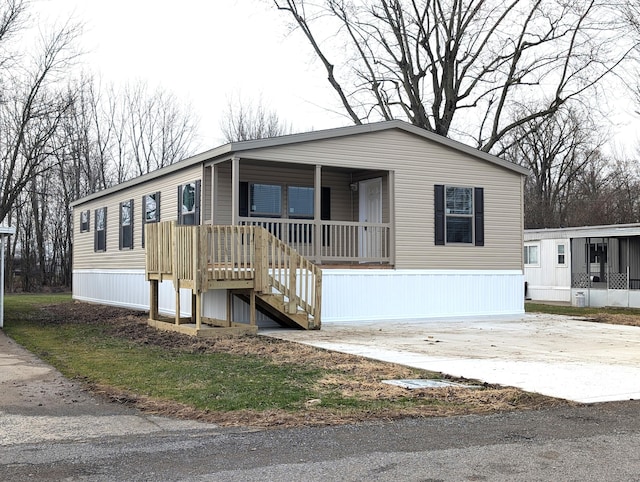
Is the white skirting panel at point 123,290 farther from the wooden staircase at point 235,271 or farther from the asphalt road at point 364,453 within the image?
the asphalt road at point 364,453

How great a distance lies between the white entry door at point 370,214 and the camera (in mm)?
17562

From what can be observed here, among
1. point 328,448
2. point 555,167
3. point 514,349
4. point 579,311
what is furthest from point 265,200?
point 555,167

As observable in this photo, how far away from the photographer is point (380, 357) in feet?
34.6

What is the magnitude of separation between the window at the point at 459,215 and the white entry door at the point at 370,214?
55.3 inches

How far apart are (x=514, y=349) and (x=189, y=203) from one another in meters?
8.52

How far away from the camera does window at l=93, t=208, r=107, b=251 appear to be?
23.3m

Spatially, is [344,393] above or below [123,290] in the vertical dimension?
below

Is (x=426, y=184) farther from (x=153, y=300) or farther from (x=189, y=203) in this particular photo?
(x=153, y=300)

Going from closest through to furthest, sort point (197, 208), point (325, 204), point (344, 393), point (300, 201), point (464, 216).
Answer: point (344, 393) → point (197, 208) → point (300, 201) → point (464, 216) → point (325, 204)

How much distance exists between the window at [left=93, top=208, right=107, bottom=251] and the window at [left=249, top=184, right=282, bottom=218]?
773 cm

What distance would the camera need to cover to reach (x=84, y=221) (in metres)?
25.7

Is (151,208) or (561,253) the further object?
(561,253)

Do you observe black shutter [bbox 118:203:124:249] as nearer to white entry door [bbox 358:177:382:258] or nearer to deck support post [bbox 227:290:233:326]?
white entry door [bbox 358:177:382:258]

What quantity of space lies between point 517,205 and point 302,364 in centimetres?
1080
